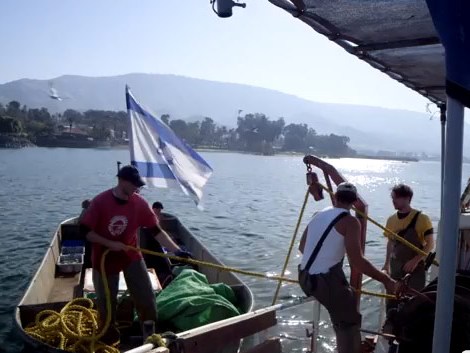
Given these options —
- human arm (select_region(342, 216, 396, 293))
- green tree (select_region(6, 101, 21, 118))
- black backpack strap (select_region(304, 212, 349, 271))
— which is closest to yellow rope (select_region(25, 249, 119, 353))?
black backpack strap (select_region(304, 212, 349, 271))

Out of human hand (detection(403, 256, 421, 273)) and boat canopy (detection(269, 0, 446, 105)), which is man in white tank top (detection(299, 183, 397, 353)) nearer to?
boat canopy (detection(269, 0, 446, 105))

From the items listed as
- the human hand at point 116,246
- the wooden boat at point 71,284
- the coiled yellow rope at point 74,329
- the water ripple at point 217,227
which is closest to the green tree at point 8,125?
the water ripple at point 217,227

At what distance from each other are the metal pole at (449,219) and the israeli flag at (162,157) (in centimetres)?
935

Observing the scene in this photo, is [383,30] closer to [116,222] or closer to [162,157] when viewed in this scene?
[116,222]

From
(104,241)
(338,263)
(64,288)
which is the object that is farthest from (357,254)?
(64,288)

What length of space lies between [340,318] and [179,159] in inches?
298

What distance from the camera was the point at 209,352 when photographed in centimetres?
426

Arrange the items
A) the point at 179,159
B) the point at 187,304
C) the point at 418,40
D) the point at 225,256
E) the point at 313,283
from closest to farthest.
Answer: the point at 418,40, the point at 313,283, the point at 187,304, the point at 179,159, the point at 225,256

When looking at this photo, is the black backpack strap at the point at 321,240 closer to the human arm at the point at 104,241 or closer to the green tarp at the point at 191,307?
the human arm at the point at 104,241

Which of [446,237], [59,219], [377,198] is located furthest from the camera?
[377,198]

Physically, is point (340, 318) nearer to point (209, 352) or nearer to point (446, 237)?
point (209, 352)

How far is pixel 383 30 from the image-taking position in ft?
12.8

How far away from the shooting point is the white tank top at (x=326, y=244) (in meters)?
4.67

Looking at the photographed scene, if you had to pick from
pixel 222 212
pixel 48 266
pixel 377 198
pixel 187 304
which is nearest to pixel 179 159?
pixel 48 266
